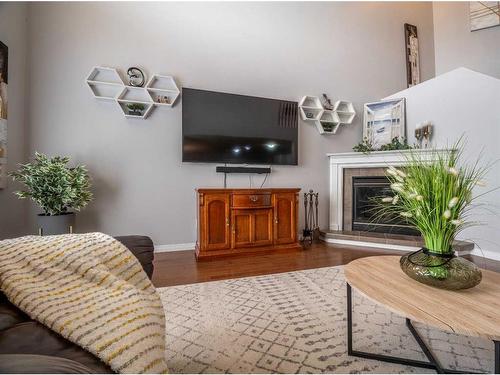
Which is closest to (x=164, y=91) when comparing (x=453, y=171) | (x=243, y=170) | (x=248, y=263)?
(x=243, y=170)

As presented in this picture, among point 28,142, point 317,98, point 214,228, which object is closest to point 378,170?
point 317,98

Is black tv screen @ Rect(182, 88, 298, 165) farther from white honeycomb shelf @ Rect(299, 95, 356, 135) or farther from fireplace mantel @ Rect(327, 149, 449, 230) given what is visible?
fireplace mantel @ Rect(327, 149, 449, 230)

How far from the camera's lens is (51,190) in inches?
90.1

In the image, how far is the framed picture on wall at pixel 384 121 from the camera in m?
3.88

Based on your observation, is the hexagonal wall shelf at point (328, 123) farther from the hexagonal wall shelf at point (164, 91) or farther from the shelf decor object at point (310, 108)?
the hexagonal wall shelf at point (164, 91)

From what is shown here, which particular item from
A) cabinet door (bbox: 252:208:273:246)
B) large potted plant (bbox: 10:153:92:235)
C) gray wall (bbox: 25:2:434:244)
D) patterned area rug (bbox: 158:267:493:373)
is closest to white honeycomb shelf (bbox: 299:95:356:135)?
gray wall (bbox: 25:2:434:244)

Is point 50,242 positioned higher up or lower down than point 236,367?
higher up

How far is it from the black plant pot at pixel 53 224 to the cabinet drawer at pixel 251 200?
5.44 ft

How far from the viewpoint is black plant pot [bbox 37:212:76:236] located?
229 cm

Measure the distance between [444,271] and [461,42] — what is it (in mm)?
5408

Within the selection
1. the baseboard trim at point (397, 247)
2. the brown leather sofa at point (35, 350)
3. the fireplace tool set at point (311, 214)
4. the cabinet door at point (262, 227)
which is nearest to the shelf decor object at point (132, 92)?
the cabinet door at point (262, 227)

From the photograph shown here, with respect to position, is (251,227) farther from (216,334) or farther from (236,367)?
(236,367)

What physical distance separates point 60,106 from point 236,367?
3.13 metres

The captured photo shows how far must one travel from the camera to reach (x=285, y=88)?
3.71m
